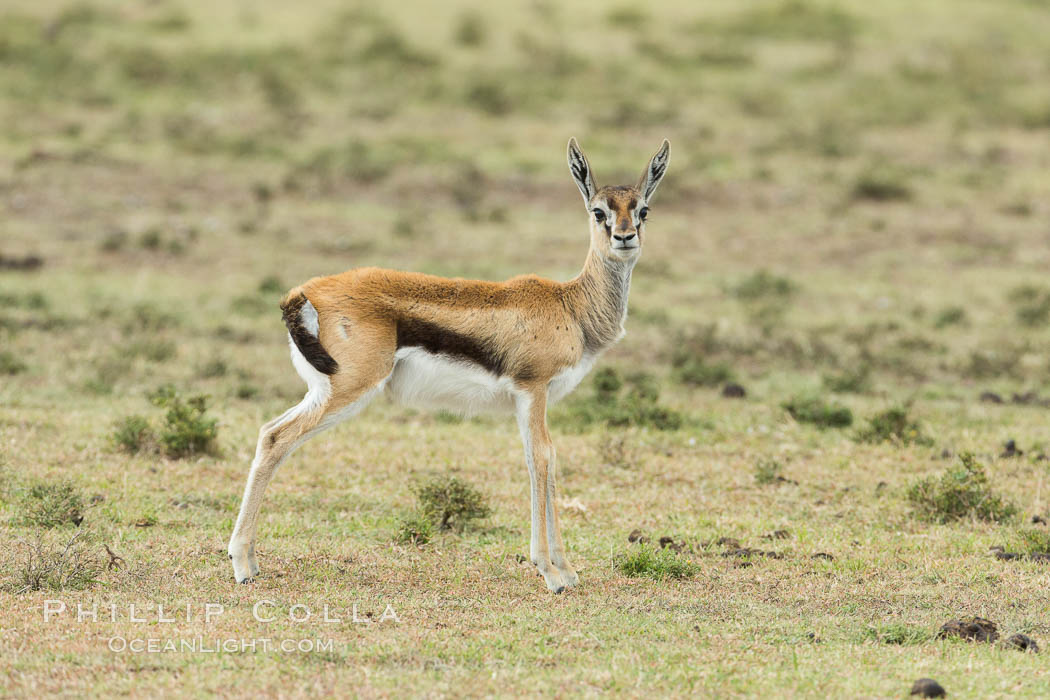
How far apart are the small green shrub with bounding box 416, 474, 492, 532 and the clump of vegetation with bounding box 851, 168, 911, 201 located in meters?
14.9

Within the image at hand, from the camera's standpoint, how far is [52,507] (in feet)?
24.0

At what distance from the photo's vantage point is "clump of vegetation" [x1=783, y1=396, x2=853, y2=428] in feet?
34.9

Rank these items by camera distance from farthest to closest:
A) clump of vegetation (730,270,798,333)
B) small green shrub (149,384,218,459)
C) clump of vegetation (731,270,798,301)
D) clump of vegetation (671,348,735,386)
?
clump of vegetation (731,270,798,301) → clump of vegetation (730,270,798,333) → clump of vegetation (671,348,735,386) → small green shrub (149,384,218,459)

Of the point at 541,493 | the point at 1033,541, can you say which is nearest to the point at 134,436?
the point at 541,493

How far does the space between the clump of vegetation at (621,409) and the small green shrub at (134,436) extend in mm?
3666

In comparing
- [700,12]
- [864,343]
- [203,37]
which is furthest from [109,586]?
[700,12]

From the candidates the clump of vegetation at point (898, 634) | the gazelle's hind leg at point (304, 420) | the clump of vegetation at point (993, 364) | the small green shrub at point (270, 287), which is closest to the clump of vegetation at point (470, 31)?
the small green shrub at point (270, 287)

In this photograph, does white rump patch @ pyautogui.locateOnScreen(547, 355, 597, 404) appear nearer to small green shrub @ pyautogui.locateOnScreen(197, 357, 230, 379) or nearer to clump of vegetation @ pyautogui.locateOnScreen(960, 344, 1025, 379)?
small green shrub @ pyautogui.locateOnScreen(197, 357, 230, 379)

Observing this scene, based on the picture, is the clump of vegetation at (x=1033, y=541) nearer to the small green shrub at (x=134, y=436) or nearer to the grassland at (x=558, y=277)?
the grassland at (x=558, y=277)

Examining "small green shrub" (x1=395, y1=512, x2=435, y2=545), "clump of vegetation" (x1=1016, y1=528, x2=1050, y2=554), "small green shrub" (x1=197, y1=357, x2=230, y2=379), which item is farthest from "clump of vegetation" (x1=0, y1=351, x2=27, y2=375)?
"clump of vegetation" (x1=1016, y1=528, x2=1050, y2=554)

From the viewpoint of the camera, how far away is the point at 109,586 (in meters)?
6.21

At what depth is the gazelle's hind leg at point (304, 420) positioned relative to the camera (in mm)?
6316

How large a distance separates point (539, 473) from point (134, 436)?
387 cm

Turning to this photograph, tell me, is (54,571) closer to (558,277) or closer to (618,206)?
(618,206)
